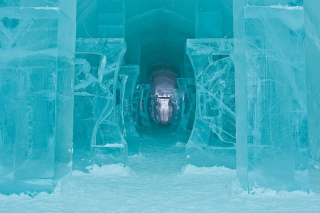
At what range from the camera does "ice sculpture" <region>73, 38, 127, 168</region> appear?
5320 millimetres

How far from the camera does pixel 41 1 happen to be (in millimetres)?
A: 3756

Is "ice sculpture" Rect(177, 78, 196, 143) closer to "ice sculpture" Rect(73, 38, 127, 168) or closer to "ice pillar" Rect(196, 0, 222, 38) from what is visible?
"ice pillar" Rect(196, 0, 222, 38)

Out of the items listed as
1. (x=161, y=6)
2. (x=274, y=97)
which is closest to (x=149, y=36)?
(x=161, y=6)

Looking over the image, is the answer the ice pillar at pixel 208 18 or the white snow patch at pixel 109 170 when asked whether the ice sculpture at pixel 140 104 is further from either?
the white snow patch at pixel 109 170

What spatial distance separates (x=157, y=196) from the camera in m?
3.83

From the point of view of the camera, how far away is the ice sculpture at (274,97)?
11.9 ft

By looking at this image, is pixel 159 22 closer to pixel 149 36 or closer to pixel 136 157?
pixel 149 36

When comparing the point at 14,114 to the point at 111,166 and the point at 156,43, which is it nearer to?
the point at 111,166

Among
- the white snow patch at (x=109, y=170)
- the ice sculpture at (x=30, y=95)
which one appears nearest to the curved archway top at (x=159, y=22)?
the white snow patch at (x=109, y=170)

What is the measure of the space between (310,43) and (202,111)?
8.02 feet

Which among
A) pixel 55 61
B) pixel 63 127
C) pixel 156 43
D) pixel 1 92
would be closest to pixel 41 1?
pixel 55 61

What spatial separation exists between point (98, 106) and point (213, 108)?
2021 millimetres

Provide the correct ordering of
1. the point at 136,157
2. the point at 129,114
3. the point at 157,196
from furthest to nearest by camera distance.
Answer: the point at 129,114, the point at 136,157, the point at 157,196

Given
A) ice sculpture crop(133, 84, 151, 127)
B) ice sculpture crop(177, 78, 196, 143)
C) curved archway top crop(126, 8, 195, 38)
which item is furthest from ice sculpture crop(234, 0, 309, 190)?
ice sculpture crop(133, 84, 151, 127)
